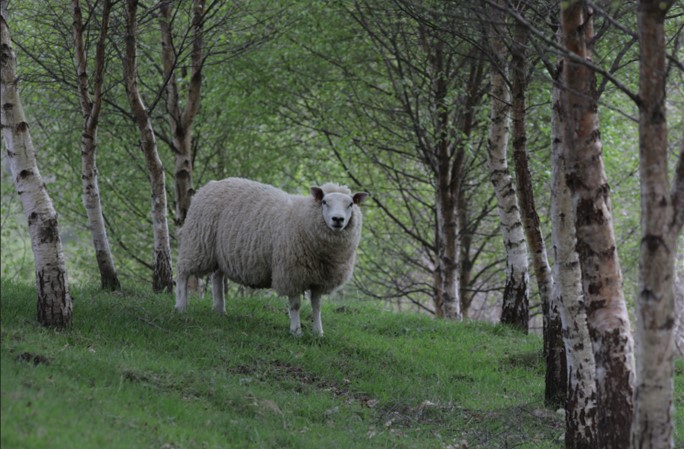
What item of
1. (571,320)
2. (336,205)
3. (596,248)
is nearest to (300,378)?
(336,205)

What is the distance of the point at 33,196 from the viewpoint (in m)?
8.17

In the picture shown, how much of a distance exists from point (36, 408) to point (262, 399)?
2.48 meters

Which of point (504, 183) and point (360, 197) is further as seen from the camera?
point (504, 183)

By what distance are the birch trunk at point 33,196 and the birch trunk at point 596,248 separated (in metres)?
5.04

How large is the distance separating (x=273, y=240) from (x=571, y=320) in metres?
5.12

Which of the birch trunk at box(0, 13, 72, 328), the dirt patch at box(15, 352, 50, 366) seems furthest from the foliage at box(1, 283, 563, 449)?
the birch trunk at box(0, 13, 72, 328)

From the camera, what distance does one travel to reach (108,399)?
6.53m

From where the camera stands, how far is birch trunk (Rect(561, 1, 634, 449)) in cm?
611

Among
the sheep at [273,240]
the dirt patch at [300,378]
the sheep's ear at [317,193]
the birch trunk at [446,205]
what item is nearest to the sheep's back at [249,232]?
the sheep at [273,240]

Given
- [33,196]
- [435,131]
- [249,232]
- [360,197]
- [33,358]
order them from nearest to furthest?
1. [33,358]
2. [33,196]
3. [360,197]
4. [249,232]
5. [435,131]

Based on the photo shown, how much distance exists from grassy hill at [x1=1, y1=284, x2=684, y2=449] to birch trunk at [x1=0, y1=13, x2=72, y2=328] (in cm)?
41

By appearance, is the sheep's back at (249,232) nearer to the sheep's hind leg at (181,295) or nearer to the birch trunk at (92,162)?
the sheep's hind leg at (181,295)

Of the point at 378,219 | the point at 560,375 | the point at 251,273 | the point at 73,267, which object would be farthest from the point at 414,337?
the point at 73,267

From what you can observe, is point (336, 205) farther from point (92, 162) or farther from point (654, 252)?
point (654, 252)
